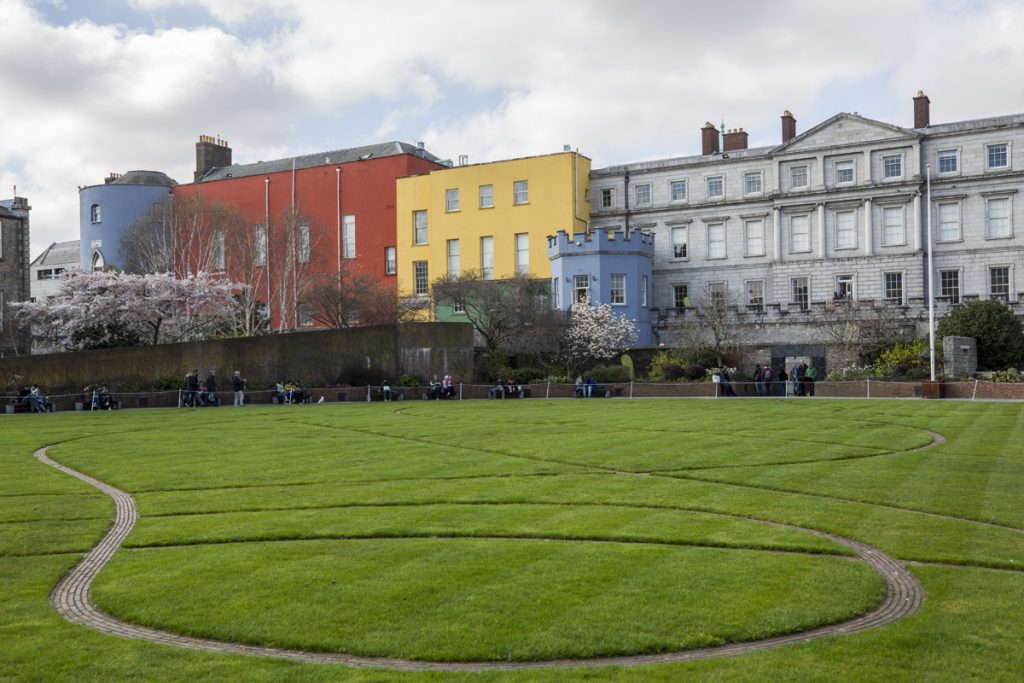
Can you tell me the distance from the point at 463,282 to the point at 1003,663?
49.2 m

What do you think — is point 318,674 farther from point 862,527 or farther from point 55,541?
point 862,527

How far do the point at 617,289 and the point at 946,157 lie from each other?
843 inches

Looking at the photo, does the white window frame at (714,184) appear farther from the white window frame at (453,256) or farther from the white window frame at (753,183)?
the white window frame at (453,256)

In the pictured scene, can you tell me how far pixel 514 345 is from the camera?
51.4 m

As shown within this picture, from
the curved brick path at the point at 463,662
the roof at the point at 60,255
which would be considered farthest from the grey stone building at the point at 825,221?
the roof at the point at 60,255

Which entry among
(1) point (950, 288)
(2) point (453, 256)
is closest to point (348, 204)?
(2) point (453, 256)

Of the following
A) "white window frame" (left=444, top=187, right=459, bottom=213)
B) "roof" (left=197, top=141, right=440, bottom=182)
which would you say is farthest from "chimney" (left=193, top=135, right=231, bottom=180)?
"white window frame" (left=444, top=187, right=459, bottom=213)

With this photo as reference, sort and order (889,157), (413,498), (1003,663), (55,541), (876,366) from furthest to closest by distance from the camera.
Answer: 1. (889,157)
2. (876,366)
3. (413,498)
4. (55,541)
5. (1003,663)

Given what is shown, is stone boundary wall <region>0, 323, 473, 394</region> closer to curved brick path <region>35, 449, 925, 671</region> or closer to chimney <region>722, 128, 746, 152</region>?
chimney <region>722, 128, 746, 152</region>

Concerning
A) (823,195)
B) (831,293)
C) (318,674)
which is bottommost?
(318,674)

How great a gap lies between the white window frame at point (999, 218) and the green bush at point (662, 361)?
20779 millimetres

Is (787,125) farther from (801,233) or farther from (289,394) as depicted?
(289,394)

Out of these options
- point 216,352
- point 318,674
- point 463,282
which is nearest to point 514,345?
point 463,282

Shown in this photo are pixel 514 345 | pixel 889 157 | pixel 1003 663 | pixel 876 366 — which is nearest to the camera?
pixel 1003 663
